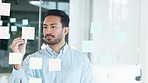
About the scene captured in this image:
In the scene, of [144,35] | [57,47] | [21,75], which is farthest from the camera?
[144,35]

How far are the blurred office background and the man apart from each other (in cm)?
5

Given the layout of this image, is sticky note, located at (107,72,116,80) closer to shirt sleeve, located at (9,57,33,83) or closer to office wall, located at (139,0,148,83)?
office wall, located at (139,0,148,83)

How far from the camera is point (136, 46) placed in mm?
2072

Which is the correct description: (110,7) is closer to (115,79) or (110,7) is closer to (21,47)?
(115,79)

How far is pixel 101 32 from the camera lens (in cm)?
188

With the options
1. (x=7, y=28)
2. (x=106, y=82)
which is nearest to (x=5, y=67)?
(x=7, y=28)

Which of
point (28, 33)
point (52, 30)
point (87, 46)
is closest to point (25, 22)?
point (28, 33)

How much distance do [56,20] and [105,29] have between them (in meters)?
0.45

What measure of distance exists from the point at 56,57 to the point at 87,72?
248 millimetres

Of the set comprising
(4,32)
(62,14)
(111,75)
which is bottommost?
(111,75)

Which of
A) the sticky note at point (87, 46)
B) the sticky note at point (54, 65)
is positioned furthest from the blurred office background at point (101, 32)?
the sticky note at point (54, 65)

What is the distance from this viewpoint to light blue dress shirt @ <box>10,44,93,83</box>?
1676 millimetres

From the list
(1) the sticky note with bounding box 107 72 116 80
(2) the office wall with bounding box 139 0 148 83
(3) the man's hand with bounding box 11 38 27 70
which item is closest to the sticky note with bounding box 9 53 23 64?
(3) the man's hand with bounding box 11 38 27 70

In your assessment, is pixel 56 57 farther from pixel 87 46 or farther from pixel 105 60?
pixel 105 60
